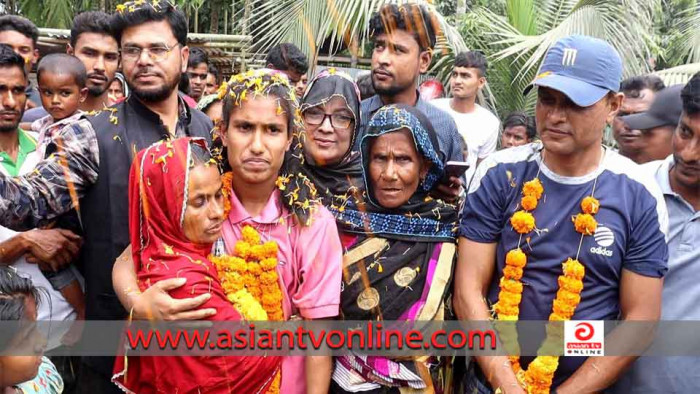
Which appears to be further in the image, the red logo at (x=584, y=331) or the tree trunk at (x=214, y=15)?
the tree trunk at (x=214, y=15)

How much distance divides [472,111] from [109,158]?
432 centimetres

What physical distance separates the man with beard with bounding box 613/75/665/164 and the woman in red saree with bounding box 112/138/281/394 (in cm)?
248

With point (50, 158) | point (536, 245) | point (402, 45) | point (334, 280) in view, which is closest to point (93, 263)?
point (50, 158)

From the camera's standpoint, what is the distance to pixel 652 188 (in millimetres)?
2588

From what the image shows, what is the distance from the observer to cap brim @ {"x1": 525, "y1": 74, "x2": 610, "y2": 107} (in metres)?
2.55

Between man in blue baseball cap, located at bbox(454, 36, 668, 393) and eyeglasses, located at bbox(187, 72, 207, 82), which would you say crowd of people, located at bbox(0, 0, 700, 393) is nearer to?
man in blue baseball cap, located at bbox(454, 36, 668, 393)

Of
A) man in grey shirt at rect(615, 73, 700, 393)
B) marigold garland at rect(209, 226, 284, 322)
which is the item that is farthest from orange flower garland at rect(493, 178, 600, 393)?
marigold garland at rect(209, 226, 284, 322)

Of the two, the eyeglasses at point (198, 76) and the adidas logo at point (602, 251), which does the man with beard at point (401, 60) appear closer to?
the adidas logo at point (602, 251)

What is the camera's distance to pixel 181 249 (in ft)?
7.89

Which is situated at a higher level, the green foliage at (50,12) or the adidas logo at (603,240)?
the green foliage at (50,12)

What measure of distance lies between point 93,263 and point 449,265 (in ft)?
5.33

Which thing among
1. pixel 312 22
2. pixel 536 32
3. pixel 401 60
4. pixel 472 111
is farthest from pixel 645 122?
pixel 536 32

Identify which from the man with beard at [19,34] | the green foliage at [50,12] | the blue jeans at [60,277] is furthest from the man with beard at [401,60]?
the green foliage at [50,12]

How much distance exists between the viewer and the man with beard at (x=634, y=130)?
142 inches
